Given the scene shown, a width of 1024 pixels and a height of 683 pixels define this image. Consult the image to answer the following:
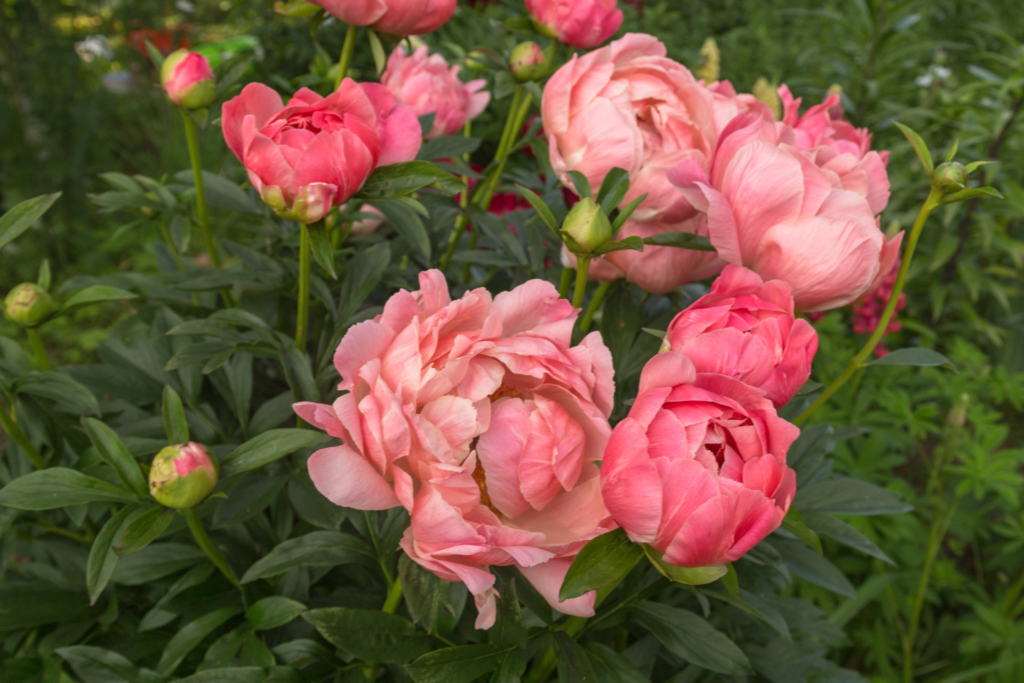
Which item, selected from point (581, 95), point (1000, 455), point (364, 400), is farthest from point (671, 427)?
point (1000, 455)

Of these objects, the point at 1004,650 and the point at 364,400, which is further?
the point at 1004,650

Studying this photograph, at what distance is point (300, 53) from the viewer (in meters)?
2.20

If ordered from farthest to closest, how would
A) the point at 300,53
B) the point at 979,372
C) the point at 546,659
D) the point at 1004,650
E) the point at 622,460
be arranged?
the point at 300,53
the point at 979,372
the point at 1004,650
the point at 546,659
the point at 622,460

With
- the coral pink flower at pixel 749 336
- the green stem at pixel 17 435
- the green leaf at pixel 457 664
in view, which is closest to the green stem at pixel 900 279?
the coral pink flower at pixel 749 336

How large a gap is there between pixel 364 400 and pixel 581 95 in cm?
34

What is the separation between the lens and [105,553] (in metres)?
0.51

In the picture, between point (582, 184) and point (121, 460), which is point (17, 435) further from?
point (582, 184)

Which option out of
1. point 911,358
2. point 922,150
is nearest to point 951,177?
point 922,150

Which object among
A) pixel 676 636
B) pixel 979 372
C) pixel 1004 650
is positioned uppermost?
pixel 676 636

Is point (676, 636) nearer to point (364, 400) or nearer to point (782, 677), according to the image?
point (782, 677)

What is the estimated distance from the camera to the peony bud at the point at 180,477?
0.49 meters

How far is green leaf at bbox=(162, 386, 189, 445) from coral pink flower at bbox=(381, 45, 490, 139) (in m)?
0.44

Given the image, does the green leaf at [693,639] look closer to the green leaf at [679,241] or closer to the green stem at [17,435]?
the green leaf at [679,241]

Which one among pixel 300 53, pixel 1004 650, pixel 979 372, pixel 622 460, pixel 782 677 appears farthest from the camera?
pixel 300 53
